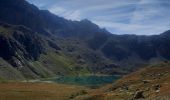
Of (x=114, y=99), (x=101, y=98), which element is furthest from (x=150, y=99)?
(x=101, y=98)

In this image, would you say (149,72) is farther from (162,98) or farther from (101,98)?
(162,98)

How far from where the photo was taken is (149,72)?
→ 120875mm

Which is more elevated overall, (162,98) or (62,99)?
(162,98)

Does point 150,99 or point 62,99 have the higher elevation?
point 150,99

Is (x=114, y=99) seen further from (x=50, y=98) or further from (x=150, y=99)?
(x=50, y=98)

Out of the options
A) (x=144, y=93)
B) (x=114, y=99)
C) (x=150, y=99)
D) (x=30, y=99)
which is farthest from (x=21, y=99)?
(x=150, y=99)

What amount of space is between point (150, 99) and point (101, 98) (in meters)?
22.2

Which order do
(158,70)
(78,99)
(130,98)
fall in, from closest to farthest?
(130,98) < (78,99) < (158,70)

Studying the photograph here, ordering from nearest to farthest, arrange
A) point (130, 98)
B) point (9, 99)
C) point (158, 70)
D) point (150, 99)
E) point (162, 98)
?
point (162, 98) → point (150, 99) → point (130, 98) → point (9, 99) → point (158, 70)

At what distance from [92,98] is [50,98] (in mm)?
30970

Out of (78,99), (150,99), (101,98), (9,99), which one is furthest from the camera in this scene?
(9,99)

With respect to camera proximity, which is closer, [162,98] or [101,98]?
[162,98]

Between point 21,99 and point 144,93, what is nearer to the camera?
point 144,93

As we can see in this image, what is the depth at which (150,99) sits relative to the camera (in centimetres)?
5628
